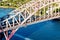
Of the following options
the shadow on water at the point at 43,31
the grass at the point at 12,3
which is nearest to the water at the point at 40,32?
the shadow on water at the point at 43,31

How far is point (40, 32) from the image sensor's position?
117 feet

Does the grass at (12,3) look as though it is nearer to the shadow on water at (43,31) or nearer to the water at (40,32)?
the shadow on water at (43,31)

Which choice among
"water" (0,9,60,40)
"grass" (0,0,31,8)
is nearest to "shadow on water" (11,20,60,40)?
"water" (0,9,60,40)

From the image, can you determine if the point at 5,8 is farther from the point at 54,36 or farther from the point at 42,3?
the point at 42,3

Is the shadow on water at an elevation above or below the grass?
below

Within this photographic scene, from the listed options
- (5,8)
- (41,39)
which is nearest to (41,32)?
(41,39)

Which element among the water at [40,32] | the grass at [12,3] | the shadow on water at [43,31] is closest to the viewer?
the water at [40,32]

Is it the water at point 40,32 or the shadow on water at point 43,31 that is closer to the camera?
the water at point 40,32

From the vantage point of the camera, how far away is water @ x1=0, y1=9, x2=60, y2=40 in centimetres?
3220

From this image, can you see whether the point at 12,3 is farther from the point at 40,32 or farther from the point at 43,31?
the point at 40,32

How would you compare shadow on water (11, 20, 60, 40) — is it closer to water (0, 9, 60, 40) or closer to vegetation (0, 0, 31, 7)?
water (0, 9, 60, 40)

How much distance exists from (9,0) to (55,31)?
33.1 m

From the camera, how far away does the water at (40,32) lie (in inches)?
1268

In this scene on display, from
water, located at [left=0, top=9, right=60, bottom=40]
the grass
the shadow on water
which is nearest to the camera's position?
water, located at [left=0, top=9, right=60, bottom=40]
